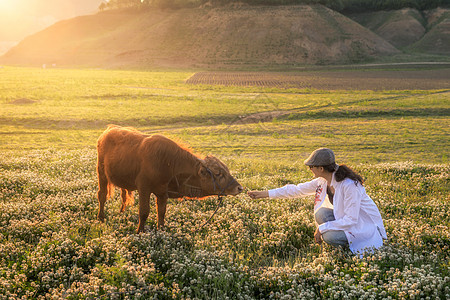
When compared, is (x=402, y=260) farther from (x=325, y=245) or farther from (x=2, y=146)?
(x=2, y=146)

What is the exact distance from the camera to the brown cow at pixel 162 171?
24.9ft

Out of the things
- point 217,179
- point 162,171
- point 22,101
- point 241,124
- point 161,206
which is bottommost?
point 241,124

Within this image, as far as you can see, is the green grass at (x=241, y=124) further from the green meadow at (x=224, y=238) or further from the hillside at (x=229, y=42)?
the hillside at (x=229, y=42)

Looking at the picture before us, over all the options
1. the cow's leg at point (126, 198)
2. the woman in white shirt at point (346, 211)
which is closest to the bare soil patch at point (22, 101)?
the cow's leg at point (126, 198)

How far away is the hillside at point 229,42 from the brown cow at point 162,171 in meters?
98.2

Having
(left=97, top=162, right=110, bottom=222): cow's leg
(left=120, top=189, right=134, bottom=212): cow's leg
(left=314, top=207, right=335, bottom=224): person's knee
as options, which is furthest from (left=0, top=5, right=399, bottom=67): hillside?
(left=314, top=207, right=335, bottom=224): person's knee

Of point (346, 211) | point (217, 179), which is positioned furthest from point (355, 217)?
point (217, 179)

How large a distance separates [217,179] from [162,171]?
1.21 meters

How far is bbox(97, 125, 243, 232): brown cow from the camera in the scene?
299 inches

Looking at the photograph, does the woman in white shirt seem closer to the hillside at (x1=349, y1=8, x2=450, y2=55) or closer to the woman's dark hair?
the woman's dark hair

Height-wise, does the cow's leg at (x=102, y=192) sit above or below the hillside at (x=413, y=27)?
below

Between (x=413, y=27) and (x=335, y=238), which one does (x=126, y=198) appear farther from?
(x=413, y=27)

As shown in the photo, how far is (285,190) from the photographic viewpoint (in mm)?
7988

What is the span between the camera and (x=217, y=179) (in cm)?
755
